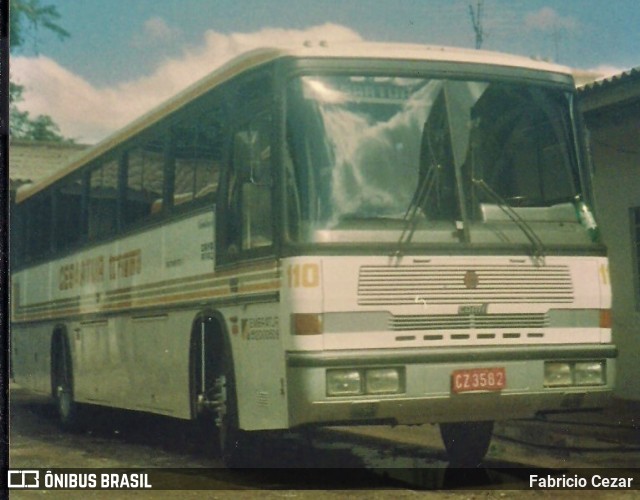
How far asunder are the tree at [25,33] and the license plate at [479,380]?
360 centimetres

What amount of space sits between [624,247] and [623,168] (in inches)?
35.6

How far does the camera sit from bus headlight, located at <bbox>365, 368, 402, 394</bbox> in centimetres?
810

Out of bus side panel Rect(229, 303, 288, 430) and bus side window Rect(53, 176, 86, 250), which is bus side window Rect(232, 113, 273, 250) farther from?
bus side window Rect(53, 176, 86, 250)

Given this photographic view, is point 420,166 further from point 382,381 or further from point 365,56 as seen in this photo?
point 382,381

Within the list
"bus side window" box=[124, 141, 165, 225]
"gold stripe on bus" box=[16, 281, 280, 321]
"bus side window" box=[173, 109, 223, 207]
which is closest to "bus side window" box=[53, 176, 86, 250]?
"gold stripe on bus" box=[16, 281, 280, 321]

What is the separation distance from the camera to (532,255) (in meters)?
8.52

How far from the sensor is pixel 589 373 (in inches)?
341

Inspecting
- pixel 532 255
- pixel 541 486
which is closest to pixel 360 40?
pixel 532 255

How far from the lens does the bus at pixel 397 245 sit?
8.09m

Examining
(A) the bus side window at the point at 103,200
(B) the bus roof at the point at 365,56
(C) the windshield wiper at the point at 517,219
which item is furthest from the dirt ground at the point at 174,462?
(B) the bus roof at the point at 365,56

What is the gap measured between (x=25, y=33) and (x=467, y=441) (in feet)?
15.0

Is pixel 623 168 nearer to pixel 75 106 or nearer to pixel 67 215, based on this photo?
pixel 67 215

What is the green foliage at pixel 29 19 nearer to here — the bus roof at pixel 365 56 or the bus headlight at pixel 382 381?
the bus roof at pixel 365 56

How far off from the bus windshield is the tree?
2002 millimetres
